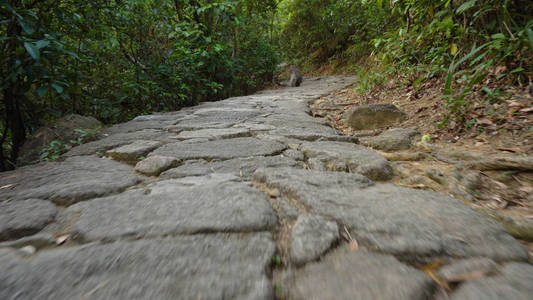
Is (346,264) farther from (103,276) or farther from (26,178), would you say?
(26,178)

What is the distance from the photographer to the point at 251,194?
986mm

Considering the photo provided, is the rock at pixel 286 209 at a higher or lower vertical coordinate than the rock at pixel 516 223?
higher

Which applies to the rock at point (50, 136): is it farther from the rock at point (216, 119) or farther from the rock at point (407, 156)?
the rock at point (407, 156)

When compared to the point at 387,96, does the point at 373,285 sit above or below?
below

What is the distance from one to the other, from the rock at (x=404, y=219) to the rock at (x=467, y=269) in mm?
22

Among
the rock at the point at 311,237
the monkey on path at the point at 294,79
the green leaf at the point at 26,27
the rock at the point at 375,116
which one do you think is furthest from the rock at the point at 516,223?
the monkey on path at the point at 294,79

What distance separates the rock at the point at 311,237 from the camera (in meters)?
0.65

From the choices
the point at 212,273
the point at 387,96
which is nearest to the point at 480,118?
the point at 387,96

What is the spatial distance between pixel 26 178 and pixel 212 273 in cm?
145

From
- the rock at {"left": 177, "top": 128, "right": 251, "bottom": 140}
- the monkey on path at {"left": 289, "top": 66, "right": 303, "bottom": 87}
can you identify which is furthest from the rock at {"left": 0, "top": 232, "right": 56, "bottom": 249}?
the monkey on path at {"left": 289, "top": 66, "right": 303, "bottom": 87}

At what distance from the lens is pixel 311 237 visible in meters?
0.71

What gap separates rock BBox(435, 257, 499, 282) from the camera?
1.88 ft

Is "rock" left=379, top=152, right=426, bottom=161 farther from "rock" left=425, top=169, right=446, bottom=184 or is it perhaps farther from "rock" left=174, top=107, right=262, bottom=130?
"rock" left=174, top=107, right=262, bottom=130

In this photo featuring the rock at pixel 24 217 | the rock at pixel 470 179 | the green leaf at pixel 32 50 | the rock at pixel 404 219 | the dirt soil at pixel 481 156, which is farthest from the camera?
the green leaf at pixel 32 50
